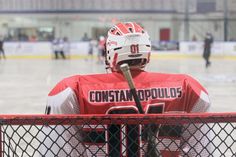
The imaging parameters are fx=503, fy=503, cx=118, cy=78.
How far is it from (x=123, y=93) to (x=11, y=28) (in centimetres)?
2986

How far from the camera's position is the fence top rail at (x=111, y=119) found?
59.1 inches

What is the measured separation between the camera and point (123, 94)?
71.1 inches

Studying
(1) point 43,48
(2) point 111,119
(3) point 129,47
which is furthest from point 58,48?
(2) point 111,119

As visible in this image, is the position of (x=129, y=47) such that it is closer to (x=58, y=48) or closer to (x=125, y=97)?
(x=125, y=97)

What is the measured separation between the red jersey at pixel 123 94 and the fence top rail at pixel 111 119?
0.74 feet

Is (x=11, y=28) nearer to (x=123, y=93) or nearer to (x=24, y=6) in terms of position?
(x=24, y=6)

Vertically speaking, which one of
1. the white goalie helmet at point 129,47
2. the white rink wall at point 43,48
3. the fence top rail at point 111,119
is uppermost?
the white goalie helmet at point 129,47

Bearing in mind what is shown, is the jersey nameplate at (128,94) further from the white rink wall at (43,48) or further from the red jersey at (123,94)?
the white rink wall at (43,48)

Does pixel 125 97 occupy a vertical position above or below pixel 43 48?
above

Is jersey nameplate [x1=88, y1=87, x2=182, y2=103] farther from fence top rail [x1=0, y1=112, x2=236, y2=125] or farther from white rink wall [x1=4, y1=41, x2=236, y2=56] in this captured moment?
white rink wall [x1=4, y1=41, x2=236, y2=56]

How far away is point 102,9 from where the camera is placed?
31.5 metres

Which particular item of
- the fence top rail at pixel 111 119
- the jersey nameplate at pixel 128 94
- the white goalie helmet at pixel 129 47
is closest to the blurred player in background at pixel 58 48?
the white goalie helmet at pixel 129 47

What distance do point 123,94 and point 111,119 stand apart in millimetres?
300

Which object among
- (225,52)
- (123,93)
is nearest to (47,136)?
(123,93)
